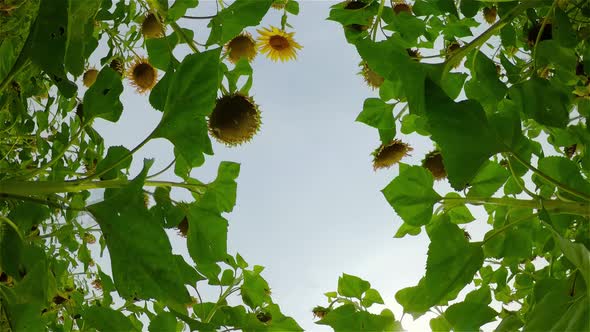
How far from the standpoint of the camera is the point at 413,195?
52 cm

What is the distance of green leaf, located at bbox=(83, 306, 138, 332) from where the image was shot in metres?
0.52

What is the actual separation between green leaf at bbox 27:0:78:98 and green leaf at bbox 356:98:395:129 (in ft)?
1.46

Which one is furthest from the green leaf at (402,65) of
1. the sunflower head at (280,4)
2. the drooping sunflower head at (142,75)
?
the drooping sunflower head at (142,75)

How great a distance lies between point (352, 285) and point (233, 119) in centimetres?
39

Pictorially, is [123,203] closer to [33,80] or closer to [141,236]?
[141,236]

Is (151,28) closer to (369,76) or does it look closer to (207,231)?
(369,76)

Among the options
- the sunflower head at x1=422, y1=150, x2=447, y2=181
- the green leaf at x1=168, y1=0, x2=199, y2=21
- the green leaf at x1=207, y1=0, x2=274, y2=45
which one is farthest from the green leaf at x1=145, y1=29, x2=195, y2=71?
the sunflower head at x1=422, y1=150, x2=447, y2=181

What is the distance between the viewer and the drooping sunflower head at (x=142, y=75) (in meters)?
1.63

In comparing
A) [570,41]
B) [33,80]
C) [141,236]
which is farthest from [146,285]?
[33,80]

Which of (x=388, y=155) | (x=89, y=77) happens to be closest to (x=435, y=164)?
(x=388, y=155)

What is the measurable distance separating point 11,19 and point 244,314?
1.84ft

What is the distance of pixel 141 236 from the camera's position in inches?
12.6

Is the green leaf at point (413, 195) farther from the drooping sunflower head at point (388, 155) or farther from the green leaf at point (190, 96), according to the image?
the drooping sunflower head at point (388, 155)

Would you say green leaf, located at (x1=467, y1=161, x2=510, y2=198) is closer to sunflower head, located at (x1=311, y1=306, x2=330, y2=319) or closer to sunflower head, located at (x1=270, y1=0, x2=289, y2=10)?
sunflower head, located at (x1=270, y1=0, x2=289, y2=10)
